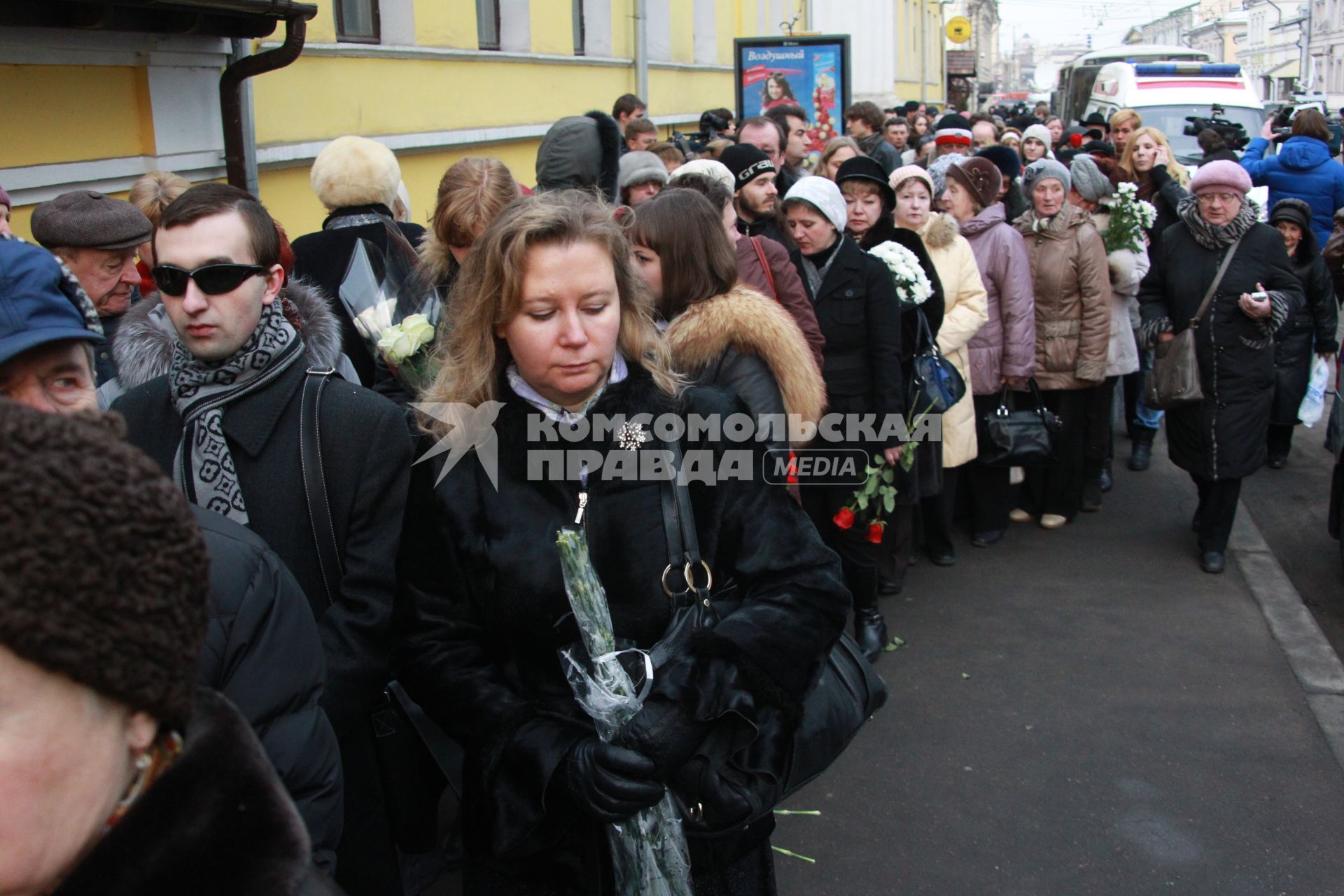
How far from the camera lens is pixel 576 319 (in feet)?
7.47

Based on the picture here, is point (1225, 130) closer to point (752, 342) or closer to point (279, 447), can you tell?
point (752, 342)

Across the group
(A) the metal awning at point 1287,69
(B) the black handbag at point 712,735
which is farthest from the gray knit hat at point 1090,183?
(A) the metal awning at point 1287,69

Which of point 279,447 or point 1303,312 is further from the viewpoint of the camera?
point 1303,312

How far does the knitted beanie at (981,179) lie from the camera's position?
6379mm

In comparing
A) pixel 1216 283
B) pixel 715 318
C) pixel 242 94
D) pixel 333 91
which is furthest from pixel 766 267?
pixel 333 91

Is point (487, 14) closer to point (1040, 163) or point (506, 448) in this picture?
point (1040, 163)

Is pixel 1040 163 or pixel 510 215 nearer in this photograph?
pixel 510 215

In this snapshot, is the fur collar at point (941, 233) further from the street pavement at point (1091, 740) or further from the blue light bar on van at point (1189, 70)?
the blue light bar on van at point (1189, 70)

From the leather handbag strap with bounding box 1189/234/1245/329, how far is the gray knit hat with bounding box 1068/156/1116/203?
1.39 m

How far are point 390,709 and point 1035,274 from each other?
485 centimetres

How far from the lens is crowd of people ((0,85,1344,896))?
41.6 inches

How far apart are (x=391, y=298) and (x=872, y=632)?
2.61 m

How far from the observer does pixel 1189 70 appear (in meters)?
18.3

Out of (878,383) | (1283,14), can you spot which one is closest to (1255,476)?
(878,383)
